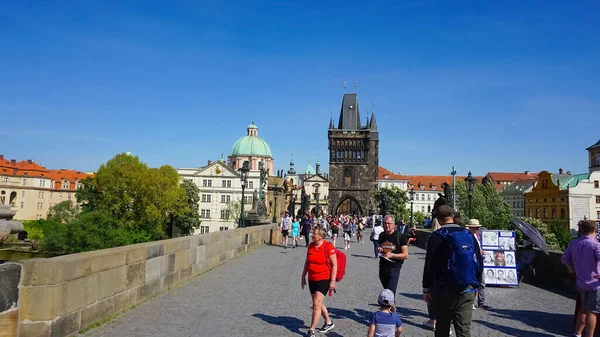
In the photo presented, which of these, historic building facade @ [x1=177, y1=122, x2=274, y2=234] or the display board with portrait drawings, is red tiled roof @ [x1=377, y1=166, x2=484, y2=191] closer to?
historic building facade @ [x1=177, y1=122, x2=274, y2=234]

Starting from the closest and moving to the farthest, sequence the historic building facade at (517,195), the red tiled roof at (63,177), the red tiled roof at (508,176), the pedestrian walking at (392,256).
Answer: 1. the pedestrian walking at (392,256)
2. the historic building facade at (517,195)
3. the red tiled roof at (63,177)
4. the red tiled roof at (508,176)

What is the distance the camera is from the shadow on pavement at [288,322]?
20.9ft

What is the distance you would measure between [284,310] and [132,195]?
48.0 meters

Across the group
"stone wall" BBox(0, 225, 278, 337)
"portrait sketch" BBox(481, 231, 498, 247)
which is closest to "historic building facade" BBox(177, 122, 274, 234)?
"portrait sketch" BBox(481, 231, 498, 247)

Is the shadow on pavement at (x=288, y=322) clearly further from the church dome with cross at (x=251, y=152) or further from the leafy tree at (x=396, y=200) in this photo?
the church dome with cross at (x=251, y=152)

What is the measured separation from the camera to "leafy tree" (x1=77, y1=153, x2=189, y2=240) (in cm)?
5131

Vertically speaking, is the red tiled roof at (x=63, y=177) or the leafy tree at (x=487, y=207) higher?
the red tiled roof at (x=63, y=177)

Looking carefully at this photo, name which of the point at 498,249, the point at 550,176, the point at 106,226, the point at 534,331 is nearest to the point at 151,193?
the point at 106,226

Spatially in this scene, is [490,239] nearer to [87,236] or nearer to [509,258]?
[509,258]

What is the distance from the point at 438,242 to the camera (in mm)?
4684

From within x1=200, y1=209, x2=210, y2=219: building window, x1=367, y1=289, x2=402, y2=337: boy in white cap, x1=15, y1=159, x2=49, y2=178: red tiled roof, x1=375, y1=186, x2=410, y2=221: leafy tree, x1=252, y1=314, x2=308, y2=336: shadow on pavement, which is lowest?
x1=200, y1=209, x2=210, y2=219: building window

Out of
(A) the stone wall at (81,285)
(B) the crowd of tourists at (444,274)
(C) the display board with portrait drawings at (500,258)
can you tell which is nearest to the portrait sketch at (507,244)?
(C) the display board with portrait drawings at (500,258)

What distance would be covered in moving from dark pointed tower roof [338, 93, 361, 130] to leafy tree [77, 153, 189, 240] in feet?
169

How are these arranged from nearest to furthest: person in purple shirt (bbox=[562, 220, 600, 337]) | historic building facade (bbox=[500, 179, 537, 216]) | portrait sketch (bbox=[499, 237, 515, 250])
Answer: person in purple shirt (bbox=[562, 220, 600, 337])
portrait sketch (bbox=[499, 237, 515, 250])
historic building facade (bbox=[500, 179, 537, 216])
